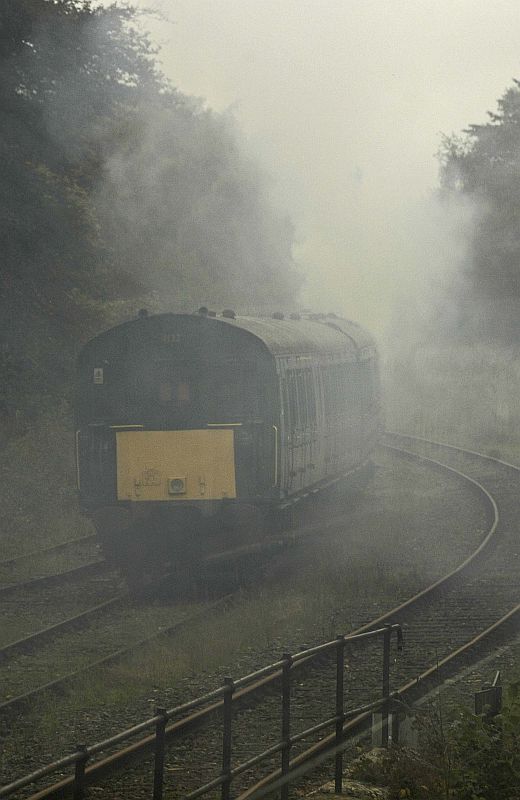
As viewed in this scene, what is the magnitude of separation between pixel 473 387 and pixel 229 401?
25508 millimetres

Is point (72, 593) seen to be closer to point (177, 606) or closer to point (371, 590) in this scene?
point (177, 606)

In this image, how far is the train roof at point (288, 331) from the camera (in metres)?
14.0

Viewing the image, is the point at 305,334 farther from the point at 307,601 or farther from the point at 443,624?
the point at 443,624

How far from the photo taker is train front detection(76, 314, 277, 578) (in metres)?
13.6

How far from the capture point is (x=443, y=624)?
12.3m

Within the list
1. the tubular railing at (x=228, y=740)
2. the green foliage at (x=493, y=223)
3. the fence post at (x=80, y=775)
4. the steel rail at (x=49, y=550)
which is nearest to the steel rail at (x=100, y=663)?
the tubular railing at (x=228, y=740)

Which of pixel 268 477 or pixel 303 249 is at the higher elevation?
pixel 303 249

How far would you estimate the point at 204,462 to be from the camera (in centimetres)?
1360

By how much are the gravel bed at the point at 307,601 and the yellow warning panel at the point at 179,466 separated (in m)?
1.35

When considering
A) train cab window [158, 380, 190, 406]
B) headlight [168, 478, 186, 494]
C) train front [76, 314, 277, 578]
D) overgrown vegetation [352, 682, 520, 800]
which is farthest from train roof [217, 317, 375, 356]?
overgrown vegetation [352, 682, 520, 800]

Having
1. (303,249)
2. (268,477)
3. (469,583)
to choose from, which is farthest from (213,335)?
(303,249)

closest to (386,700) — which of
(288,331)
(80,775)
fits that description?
(80,775)

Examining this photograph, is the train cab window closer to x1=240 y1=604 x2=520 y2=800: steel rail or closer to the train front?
the train front

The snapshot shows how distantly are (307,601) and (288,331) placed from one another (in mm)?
3933
